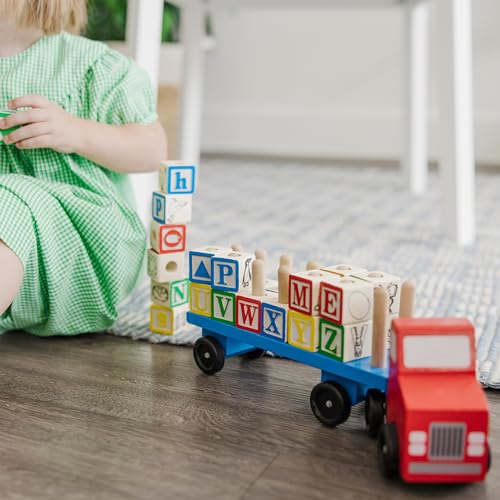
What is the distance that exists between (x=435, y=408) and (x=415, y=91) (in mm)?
1348

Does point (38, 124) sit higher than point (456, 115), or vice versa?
point (456, 115)

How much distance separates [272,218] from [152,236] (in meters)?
0.65

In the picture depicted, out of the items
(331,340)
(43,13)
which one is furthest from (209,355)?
(43,13)

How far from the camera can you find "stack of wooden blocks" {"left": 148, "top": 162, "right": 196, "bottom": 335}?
0.74 m

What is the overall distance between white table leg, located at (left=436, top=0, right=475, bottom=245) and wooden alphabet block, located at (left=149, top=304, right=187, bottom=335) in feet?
2.02

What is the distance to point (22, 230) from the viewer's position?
0.67 meters

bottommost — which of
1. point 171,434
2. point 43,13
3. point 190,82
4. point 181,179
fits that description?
point 171,434

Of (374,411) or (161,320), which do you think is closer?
(374,411)

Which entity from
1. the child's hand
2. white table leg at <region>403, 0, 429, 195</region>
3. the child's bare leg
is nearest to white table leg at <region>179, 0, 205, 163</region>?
white table leg at <region>403, 0, 429, 195</region>

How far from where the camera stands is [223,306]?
2.14 feet

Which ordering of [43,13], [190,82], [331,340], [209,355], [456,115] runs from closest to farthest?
[331,340]
[209,355]
[43,13]
[456,115]
[190,82]

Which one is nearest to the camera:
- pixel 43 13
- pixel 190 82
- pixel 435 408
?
pixel 435 408

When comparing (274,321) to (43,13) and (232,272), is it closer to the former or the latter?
(232,272)

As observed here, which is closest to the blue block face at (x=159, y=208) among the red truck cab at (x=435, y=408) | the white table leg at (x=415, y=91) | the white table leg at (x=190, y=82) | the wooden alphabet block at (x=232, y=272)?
the wooden alphabet block at (x=232, y=272)
